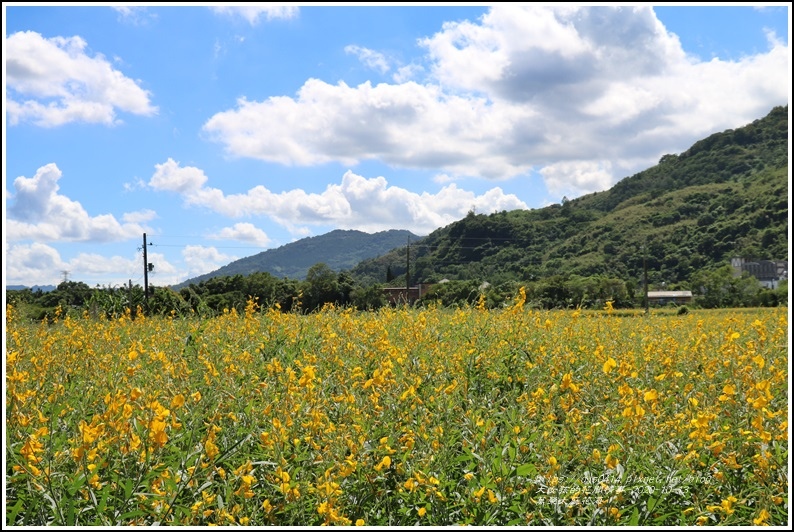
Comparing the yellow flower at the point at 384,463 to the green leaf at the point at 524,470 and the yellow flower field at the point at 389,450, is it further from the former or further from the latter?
the green leaf at the point at 524,470

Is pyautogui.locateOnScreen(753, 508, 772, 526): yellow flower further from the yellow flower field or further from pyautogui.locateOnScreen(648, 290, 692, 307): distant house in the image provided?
pyautogui.locateOnScreen(648, 290, 692, 307): distant house

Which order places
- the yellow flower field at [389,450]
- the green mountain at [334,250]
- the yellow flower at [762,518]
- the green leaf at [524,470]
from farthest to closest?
1. the green mountain at [334,250]
2. the green leaf at [524,470]
3. the yellow flower field at [389,450]
4. the yellow flower at [762,518]

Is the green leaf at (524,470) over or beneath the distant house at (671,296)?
beneath

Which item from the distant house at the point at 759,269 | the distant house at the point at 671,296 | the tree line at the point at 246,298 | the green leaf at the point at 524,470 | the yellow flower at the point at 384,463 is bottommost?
the green leaf at the point at 524,470

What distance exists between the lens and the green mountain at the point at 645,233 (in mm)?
36594

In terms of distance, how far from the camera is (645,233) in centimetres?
6394

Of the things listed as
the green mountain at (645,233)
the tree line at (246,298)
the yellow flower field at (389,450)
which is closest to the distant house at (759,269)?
the green mountain at (645,233)

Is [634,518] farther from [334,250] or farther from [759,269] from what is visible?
[334,250]

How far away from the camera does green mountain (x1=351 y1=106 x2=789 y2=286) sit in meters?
36.6

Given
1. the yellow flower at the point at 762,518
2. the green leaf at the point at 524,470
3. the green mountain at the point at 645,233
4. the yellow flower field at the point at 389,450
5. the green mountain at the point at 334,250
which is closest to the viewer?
the yellow flower at the point at 762,518

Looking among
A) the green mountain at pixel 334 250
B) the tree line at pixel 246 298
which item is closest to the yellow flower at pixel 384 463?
the tree line at pixel 246 298

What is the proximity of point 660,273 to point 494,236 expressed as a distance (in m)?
13.0

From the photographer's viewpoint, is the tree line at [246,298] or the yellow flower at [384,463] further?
the tree line at [246,298]

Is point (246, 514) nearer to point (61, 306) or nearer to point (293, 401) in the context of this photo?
point (293, 401)
